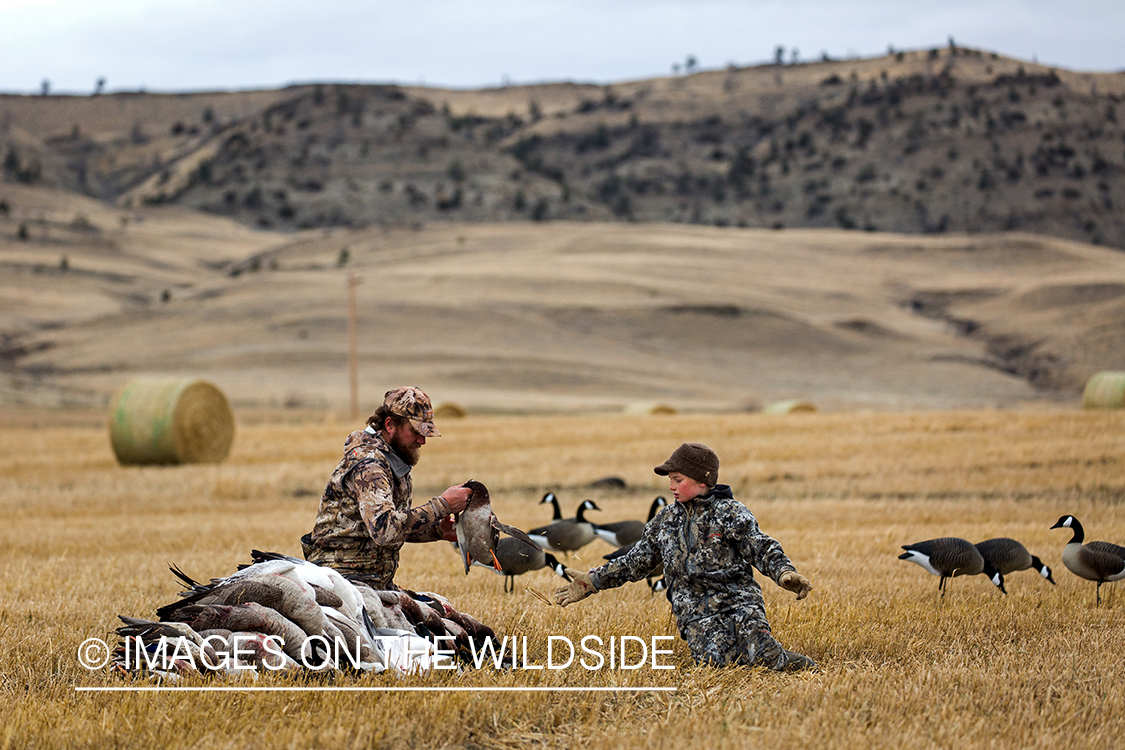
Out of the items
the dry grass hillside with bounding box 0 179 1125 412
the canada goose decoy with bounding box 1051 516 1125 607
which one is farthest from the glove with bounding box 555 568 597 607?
the dry grass hillside with bounding box 0 179 1125 412

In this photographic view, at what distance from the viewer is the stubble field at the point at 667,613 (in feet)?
18.8

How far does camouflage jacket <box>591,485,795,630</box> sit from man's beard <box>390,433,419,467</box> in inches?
54.5

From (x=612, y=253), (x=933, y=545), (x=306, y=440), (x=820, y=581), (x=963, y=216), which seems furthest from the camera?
(x=963, y=216)

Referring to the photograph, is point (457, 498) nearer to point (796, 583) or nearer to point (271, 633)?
point (271, 633)

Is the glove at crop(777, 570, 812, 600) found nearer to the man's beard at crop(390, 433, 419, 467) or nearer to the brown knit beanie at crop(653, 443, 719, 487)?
the brown knit beanie at crop(653, 443, 719, 487)

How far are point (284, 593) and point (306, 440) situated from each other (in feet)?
77.1

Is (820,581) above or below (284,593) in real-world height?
below

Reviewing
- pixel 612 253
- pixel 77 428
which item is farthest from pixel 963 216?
pixel 77 428

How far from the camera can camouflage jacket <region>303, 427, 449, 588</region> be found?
6762 millimetres

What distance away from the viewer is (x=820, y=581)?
10.5m

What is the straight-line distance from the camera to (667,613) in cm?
906

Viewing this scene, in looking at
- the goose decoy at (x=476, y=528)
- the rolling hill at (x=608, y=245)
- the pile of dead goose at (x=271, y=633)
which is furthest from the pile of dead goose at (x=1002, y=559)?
the rolling hill at (x=608, y=245)

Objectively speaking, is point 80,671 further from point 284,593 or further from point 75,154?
point 75,154

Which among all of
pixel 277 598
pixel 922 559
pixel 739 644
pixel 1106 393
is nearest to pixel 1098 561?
pixel 922 559
